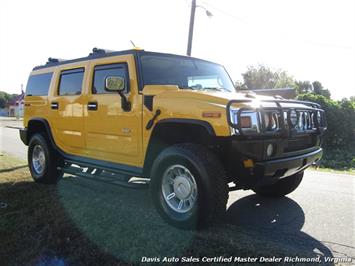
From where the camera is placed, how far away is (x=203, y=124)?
12.4 ft

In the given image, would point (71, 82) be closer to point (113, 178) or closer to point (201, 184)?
point (113, 178)

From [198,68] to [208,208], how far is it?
236 cm

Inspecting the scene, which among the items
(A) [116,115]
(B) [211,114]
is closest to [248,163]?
(B) [211,114]

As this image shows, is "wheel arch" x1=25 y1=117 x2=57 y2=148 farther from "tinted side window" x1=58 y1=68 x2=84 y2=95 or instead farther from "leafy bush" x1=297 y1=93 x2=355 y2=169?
"leafy bush" x1=297 y1=93 x2=355 y2=169

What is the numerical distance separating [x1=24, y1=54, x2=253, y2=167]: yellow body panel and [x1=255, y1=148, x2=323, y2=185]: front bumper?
524 mm

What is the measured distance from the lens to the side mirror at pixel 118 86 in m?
4.43

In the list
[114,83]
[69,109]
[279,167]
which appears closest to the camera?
[279,167]

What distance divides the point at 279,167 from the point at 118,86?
216 centimetres

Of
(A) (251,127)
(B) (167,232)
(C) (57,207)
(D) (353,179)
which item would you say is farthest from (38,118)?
(D) (353,179)

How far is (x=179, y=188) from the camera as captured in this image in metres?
4.04

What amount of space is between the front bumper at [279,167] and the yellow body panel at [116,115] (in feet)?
1.72

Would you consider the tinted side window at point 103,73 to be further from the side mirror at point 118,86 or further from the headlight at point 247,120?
the headlight at point 247,120

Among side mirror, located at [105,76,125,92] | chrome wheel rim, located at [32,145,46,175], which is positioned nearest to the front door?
side mirror, located at [105,76,125,92]

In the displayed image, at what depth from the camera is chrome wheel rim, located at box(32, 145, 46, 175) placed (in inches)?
258
